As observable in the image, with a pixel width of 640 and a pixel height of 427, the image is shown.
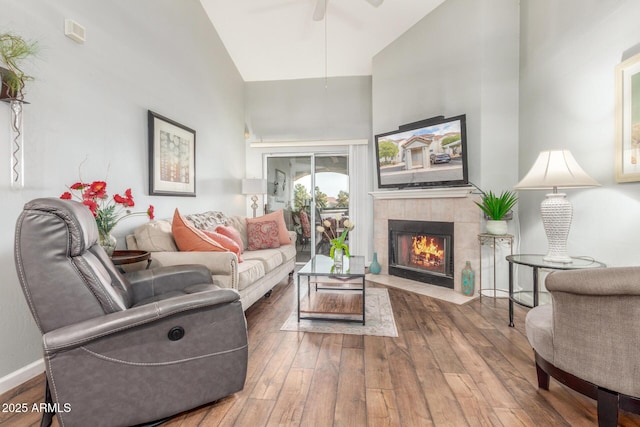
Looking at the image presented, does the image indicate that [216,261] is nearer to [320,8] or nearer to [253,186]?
[253,186]

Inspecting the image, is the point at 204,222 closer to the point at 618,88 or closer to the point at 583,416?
the point at 583,416

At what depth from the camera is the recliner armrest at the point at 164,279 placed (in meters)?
1.93

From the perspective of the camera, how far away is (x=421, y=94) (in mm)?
3947

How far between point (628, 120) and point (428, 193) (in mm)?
1915

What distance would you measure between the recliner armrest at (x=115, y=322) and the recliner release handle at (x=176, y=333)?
76 millimetres

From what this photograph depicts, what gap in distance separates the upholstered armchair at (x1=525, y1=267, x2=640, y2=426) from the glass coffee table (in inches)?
54.2

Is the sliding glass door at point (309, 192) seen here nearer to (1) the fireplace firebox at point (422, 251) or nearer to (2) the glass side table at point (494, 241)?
(1) the fireplace firebox at point (422, 251)

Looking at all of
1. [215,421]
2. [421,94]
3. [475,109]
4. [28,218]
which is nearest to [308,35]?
[421,94]

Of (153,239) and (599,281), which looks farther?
(153,239)

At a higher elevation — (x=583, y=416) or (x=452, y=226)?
(x=452, y=226)

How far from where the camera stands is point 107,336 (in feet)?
4.12

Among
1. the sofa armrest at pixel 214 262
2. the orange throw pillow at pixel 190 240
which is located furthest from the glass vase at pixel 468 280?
the orange throw pillow at pixel 190 240

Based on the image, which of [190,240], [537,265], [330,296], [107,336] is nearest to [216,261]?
[190,240]

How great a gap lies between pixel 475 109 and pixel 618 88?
1309mm
